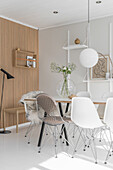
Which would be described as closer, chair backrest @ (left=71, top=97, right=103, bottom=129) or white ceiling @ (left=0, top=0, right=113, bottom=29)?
chair backrest @ (left=71, top=97, right=103, bottom=129)

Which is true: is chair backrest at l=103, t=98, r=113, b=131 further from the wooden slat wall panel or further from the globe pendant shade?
the wooden slat wall panel

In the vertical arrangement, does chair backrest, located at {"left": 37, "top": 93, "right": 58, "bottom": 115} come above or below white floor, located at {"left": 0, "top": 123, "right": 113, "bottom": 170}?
above

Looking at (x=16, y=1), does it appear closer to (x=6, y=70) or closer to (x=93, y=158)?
(x=6, y=70)

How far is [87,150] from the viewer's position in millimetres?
3223

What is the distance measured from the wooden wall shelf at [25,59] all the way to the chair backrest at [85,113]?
2690 millimetres

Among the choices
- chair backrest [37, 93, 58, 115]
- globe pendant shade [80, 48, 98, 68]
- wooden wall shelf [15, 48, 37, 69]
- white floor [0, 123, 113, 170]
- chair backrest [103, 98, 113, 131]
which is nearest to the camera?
chair backrest [103, 98, 113, 131]

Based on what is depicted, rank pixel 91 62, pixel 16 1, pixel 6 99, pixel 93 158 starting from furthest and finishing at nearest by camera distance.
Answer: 1. pixel 6 99
2. pixel 16 1
3. pixel 91 62
4. pixel 93 158

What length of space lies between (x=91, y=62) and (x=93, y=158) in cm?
155

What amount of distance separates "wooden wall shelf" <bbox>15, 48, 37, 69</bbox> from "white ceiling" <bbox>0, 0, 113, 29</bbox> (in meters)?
0.79

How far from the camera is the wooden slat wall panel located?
482 centimetres

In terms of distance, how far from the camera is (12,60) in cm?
504

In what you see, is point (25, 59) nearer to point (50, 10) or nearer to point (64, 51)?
point (64, 51)

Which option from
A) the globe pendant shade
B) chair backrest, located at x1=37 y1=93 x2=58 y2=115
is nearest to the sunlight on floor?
chair backrest, located at x1=37 y1=93 x2=58 y2=115

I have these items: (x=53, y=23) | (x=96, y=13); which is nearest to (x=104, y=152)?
(x=96, y=13)
